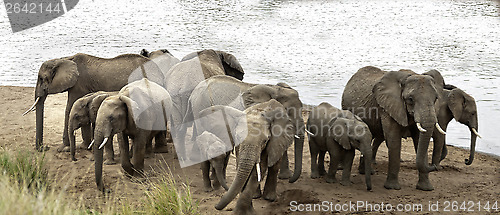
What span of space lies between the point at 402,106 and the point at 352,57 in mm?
14601

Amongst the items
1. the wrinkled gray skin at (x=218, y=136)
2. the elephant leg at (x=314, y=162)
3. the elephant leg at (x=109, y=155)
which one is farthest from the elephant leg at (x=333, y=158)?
the elephant leg at (x=109, y=155)

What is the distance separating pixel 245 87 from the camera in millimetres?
9656

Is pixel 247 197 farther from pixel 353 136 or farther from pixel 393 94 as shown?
pixel 393 94

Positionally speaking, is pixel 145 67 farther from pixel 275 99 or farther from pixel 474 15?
pixel 474 15

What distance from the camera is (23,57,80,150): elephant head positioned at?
11.1 metres

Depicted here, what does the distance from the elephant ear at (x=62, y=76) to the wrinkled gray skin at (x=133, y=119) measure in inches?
78.1

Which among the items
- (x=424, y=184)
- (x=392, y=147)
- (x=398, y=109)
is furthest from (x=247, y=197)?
(x=424, y=184)

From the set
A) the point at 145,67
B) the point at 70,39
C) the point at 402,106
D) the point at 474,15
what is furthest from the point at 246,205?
the point at 474,15

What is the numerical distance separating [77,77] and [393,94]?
6.00 metres

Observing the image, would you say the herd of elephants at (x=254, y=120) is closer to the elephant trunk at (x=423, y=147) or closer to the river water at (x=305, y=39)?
the elephant trunk at (x=423, y=147)

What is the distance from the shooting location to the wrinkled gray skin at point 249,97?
8.80 meters

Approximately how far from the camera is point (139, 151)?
938 centimetres

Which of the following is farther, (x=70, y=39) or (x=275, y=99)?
(x=70, y=39)

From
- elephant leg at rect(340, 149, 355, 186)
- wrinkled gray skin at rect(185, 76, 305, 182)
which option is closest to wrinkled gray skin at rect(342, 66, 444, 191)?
elephant leg at rect(340, 149, 355, 186)
